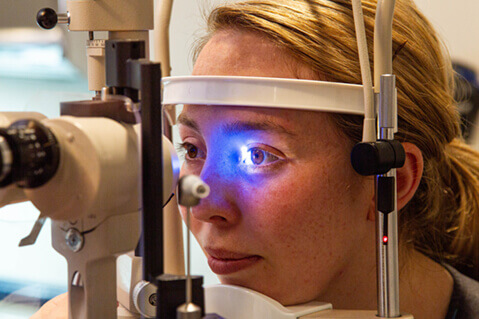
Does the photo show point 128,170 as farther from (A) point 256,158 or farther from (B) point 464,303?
(B) point 464,303

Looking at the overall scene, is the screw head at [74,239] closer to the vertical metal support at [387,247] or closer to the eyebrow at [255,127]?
the eyebrow at [255,127]

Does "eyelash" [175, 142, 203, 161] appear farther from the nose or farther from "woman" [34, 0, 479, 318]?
the nose

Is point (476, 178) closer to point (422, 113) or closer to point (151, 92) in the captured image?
point (422, 113)

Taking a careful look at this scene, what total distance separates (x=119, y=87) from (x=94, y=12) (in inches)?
9.6

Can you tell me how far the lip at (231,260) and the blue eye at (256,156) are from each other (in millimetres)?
145

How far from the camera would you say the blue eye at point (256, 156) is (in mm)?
1024

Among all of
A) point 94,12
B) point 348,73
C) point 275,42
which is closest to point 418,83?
point 348,73

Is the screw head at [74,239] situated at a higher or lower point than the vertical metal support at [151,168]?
lower

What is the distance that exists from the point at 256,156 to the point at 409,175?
0.28 metres

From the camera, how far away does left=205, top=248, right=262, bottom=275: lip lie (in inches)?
40.4

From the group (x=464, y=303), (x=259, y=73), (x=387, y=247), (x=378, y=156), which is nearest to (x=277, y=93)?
(x=259, y=73)

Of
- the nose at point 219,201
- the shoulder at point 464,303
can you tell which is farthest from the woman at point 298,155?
the shoulder at point 464,303

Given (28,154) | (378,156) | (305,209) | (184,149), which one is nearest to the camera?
(28,154)

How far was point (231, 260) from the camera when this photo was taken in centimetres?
103
